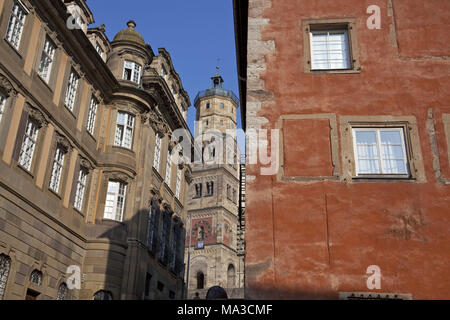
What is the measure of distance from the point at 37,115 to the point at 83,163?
13.1 feet

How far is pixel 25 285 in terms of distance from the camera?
16.7 m

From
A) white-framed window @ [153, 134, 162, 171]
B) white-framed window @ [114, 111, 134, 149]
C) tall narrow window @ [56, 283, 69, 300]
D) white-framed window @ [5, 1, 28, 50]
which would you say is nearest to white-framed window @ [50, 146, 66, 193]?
tall narrow window @ [56, 283, 69, 300]

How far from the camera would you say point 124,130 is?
80.5 ft

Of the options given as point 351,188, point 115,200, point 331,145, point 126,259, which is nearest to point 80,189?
point 115,200

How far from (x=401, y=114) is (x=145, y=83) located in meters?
17.4

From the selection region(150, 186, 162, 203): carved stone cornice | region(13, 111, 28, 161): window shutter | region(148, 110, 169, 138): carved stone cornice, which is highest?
region(148, 110, 169, 138): carved stone cornice

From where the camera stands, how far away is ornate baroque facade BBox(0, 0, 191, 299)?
16734 mm

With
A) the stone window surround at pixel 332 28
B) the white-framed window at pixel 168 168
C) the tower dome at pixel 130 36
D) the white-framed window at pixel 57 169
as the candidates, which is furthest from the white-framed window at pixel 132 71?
the stone window surround at pixel 332 28

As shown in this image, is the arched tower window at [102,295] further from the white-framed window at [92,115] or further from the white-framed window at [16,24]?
Answer: the white-framed window at [16,24]

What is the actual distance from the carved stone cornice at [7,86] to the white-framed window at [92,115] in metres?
5.92

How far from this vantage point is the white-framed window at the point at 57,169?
63.4 feet

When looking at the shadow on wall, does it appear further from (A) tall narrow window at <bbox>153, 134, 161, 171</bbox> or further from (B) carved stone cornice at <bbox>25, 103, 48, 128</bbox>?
(B) carved stone cornice at <bbox>25, 103, 48, 128</bbox>

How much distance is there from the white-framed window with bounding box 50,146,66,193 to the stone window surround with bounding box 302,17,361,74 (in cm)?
1140
